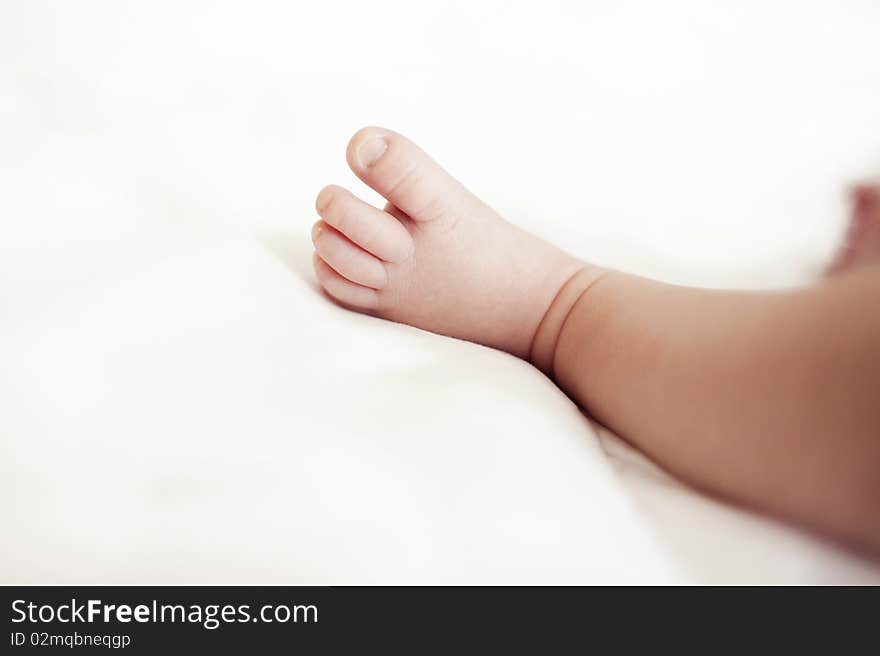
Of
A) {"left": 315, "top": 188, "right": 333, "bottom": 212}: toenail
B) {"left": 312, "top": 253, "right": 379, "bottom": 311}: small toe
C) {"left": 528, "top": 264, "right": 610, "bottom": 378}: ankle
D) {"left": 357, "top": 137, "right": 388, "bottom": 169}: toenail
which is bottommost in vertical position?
{"left": 528, "top": 264, "right": 610, "bottom": 378}: ankle

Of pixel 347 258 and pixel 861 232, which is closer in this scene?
pixel 347 258

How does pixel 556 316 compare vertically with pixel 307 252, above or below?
below

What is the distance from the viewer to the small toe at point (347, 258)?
65cm

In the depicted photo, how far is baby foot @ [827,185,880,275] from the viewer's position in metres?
0.70

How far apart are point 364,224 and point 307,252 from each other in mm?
87

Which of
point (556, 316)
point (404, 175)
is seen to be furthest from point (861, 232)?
point (404, 175)

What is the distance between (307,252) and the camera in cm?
73

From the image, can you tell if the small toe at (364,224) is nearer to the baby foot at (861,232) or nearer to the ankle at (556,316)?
the ankle at (556,316)

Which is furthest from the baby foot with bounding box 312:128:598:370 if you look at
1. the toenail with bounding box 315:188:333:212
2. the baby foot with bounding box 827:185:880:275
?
the baby foot with bounding box 827:185:880:275

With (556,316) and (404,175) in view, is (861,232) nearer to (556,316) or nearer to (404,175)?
(556,316)

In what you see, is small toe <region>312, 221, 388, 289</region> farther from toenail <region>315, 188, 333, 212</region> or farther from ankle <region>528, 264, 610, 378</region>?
ankle <region>528, 264, 610, 378</region>

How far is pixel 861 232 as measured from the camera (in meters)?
0.79

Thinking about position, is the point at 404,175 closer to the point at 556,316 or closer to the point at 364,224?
the point at 364,224
